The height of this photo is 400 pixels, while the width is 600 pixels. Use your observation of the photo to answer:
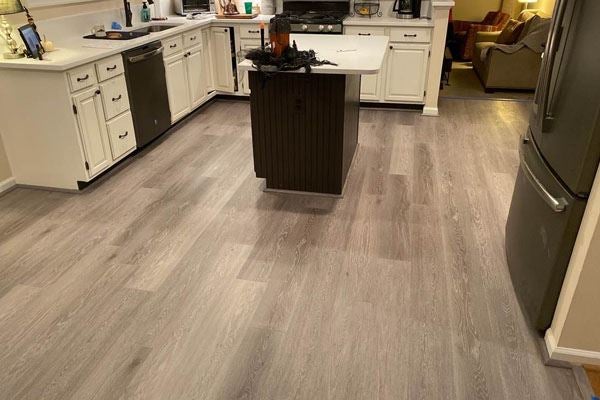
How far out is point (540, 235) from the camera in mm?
2018

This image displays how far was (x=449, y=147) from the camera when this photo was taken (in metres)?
4.16

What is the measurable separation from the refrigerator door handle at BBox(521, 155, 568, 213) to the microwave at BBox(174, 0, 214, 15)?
4.29 metres

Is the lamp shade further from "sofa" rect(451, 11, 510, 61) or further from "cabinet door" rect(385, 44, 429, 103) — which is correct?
"sofa" rect(451, 11, 510, 61)

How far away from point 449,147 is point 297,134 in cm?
170

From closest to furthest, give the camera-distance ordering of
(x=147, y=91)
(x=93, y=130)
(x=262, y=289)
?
1. (x=262, y=289)
2. (x=93, y=130)
3. (x=147, y=91)

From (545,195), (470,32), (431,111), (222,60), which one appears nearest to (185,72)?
(222,60)

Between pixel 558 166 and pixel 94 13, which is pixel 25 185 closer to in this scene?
pixel 94 13

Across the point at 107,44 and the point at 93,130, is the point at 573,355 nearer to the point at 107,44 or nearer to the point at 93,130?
the point at 93,130

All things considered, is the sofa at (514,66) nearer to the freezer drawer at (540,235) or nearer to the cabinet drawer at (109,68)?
the freezer drawer at (540,235)

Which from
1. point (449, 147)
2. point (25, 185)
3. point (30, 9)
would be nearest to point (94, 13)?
point (30, 9)

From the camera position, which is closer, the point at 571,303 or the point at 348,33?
the point at 571,303

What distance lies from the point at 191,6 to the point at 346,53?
2886mm

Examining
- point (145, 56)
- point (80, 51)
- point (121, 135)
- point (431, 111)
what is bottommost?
point (431, 111)

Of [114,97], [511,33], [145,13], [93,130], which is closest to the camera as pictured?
[93,130]
